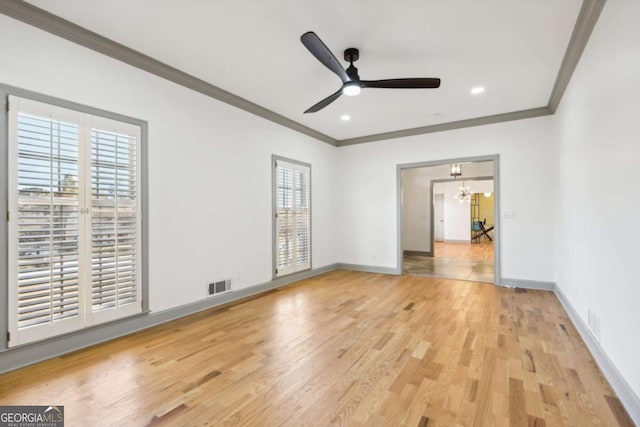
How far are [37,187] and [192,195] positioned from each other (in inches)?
55.3

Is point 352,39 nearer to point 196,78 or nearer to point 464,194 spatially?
point 196,78

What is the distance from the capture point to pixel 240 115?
4262 mm

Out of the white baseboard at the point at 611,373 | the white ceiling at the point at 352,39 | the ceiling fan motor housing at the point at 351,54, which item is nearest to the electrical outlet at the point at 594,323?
the white baseboard at the point at 611,373

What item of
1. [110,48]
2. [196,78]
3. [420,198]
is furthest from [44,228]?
[420,198]

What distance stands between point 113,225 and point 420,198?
773 centimetres

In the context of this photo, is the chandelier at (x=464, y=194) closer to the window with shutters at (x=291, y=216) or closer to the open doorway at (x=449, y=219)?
the open doorway at (x=449, y=219)

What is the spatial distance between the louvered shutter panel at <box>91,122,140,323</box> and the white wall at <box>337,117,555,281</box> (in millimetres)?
4243

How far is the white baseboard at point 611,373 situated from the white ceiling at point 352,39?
2.73 metres

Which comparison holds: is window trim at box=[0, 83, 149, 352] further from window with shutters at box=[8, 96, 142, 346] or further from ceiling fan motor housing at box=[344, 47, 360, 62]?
ceiling fan motor housing at box=[344, 47, 360, 62]

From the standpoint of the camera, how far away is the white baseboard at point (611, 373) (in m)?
1.70

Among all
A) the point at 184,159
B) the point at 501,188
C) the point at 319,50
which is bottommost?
the point at 501,188

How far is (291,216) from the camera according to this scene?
5.18 m

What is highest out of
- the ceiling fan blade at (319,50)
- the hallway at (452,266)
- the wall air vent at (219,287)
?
the ceiling fan blade at (319,50)

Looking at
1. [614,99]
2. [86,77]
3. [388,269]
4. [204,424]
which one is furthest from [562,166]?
[86,77]
